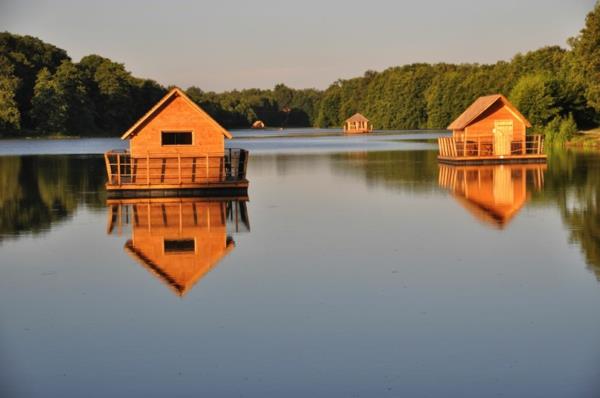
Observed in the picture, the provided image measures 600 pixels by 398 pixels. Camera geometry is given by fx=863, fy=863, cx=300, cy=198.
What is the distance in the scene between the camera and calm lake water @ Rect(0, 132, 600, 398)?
1038 centimetres

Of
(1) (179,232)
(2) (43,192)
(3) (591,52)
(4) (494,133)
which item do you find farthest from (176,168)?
(3) (591,52)

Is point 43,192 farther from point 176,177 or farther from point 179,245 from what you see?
point 179,245

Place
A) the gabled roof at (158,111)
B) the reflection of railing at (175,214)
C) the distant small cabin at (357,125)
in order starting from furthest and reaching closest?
the distant small cabin at (357,125) < the gabled roof at (158,111) < the reflection of railing at (175,214)

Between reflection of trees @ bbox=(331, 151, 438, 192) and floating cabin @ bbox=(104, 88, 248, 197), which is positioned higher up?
floating cabin @ bbox=(104, 88, 248, 197)

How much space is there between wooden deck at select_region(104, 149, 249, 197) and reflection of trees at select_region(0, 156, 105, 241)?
1326 mm

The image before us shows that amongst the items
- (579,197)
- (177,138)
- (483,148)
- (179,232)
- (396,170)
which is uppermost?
(177,138)

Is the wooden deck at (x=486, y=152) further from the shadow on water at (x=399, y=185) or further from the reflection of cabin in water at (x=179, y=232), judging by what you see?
the reflection of cabin in water at (x=179, y=232)

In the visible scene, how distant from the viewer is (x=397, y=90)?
178 m

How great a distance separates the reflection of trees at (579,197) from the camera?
801 inches

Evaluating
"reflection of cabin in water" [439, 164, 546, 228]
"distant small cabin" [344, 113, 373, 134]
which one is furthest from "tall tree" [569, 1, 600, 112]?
"distant small cabin" [344, 113, 373, 134]

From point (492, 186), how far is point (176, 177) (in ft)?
42.4

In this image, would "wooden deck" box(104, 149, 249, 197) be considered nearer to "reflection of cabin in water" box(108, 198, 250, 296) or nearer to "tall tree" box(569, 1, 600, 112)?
"reflection of cabin in water" box(108, 198, 250, 296)

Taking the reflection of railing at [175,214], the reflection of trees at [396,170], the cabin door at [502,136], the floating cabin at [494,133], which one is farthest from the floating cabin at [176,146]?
the cabin door at [502,136]

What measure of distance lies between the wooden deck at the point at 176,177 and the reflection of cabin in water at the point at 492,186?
8869 mm
